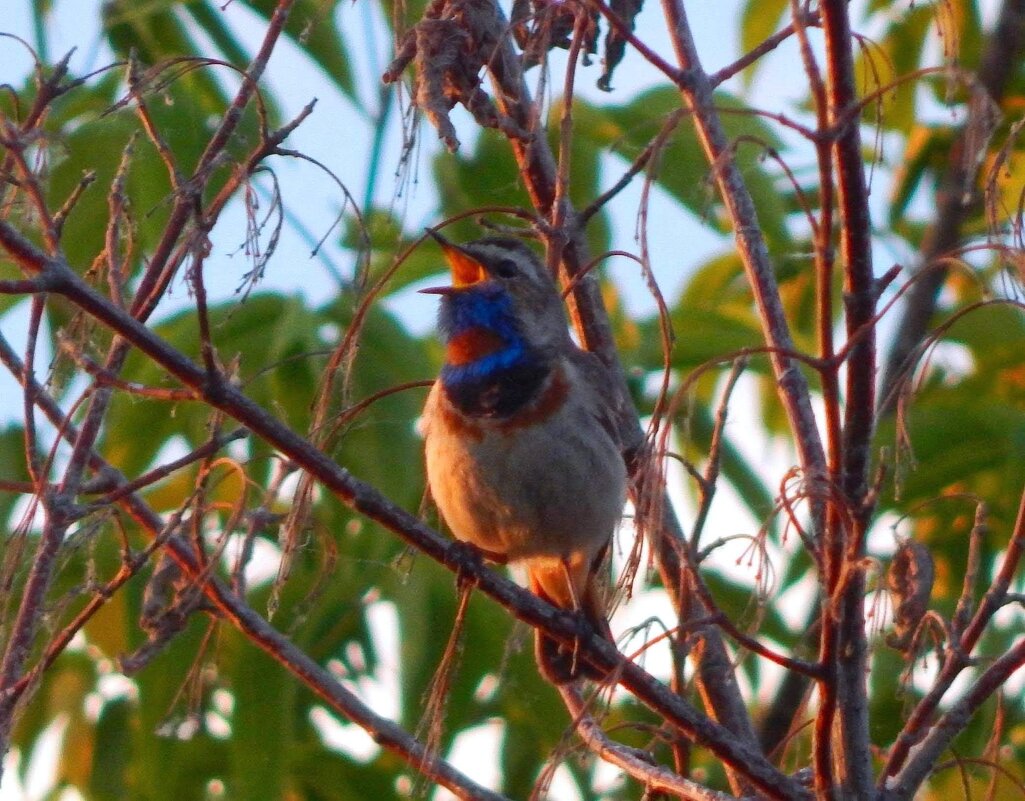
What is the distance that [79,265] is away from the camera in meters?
4.17

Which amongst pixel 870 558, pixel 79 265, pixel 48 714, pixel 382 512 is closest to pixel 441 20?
pixel 382 512

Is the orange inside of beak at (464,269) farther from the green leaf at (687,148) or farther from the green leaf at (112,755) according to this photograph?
the green leaf at (112,755)

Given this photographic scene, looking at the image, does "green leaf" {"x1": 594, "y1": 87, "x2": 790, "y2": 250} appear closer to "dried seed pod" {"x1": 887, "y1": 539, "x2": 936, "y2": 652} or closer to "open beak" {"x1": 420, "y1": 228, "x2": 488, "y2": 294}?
"open beak" {"x1": 420, "y1": 228, "x2": 488, "y2": 294}

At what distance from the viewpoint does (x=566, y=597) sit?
473 cm

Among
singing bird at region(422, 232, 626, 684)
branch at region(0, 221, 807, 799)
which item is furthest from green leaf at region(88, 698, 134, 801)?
branch at region(0, 221, 807, 799)

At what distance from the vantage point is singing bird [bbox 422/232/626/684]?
414cm

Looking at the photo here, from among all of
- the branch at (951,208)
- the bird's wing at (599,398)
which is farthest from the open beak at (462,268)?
the branch at (951,208)

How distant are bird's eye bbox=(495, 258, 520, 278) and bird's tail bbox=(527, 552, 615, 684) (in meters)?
0.85

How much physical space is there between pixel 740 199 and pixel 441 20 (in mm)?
715

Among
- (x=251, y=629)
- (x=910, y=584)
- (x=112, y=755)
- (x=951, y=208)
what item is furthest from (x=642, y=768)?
(x=951, y=208)

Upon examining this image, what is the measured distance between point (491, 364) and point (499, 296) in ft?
0.92

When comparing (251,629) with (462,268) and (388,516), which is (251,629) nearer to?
(388,516)

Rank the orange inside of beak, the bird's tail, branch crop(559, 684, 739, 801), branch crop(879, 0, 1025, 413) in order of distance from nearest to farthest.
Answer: branch crop(559, 684, 739, 801), the bird's tail, the orange inside of beak, branch crop(879, 0, 1025, 413)

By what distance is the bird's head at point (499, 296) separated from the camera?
4.50m
